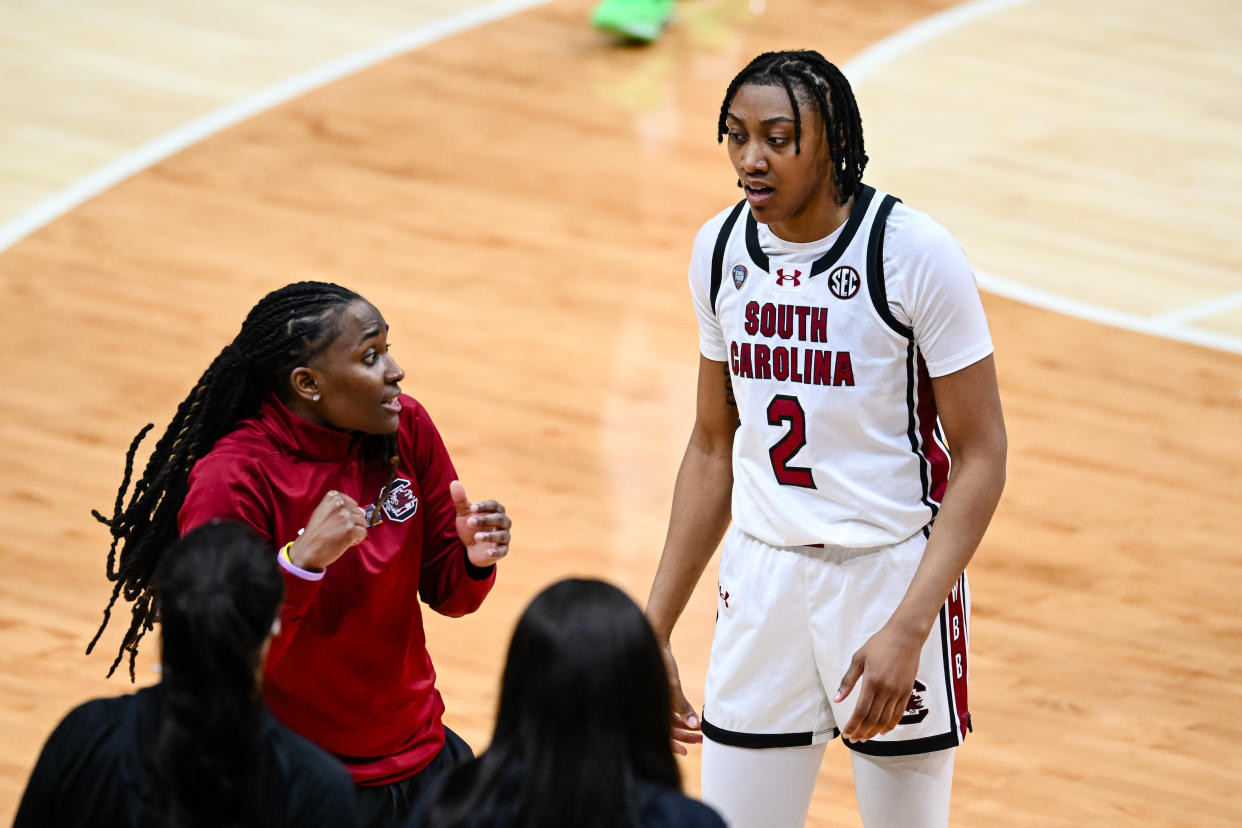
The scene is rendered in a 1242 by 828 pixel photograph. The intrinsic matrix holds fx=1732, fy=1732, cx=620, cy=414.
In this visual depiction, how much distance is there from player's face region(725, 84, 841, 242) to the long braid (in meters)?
0.75

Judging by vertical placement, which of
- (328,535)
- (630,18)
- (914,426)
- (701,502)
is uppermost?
(630,18)

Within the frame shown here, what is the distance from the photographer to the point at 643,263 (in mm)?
7332

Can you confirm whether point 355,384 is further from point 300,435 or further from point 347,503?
point 347,503

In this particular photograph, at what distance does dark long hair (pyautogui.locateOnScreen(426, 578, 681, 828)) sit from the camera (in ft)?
6.58

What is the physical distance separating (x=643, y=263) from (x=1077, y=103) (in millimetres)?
3129

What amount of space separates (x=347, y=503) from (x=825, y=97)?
105 centimetres

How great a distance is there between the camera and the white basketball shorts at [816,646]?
3.04 metres

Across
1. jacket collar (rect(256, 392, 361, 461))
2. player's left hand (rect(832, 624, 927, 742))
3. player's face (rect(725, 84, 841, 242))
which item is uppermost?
player's face (rect(725, 84, 841, 242))

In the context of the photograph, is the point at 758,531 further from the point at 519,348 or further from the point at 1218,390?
the point at 1218,390

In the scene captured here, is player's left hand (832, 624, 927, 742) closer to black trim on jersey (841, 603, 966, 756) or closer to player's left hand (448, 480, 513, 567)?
black trim on jersey (841, 603, 966, 756)

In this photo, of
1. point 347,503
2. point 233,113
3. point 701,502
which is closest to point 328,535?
point 347,503

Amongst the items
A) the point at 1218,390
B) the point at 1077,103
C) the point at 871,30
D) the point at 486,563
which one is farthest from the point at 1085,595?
the point at 871,30

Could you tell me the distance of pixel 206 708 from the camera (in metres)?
2.17

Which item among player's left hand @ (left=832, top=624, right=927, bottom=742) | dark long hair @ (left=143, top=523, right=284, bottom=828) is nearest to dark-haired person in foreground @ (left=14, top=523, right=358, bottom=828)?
dark long hair @ (left=143, top=523, right=284, bottom=828)
